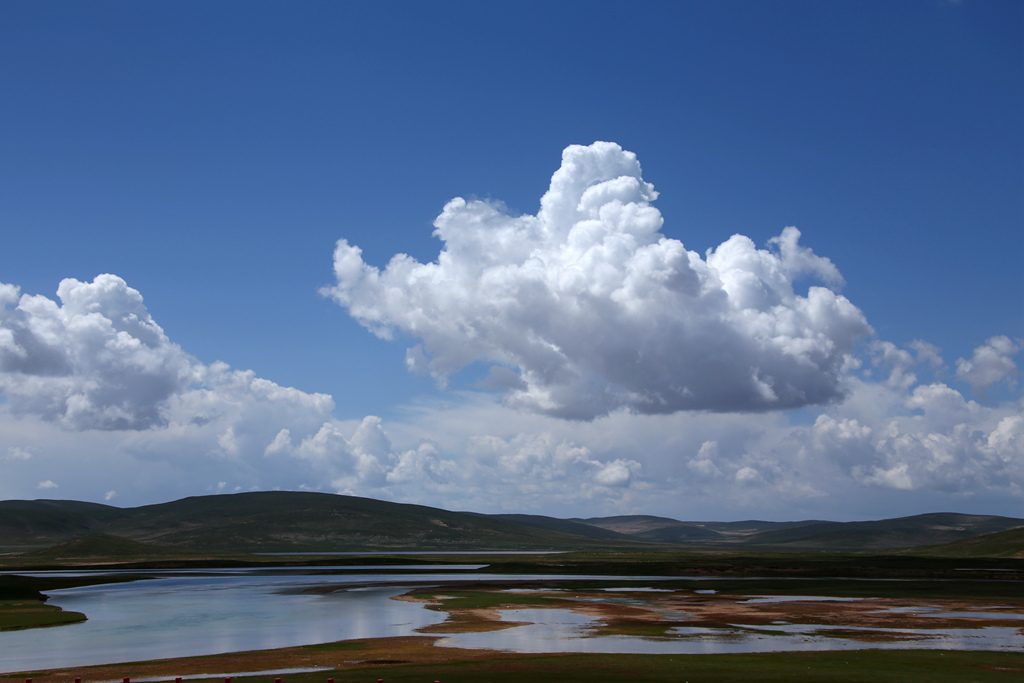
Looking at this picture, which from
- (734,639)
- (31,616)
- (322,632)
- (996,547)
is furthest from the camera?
(996,547)

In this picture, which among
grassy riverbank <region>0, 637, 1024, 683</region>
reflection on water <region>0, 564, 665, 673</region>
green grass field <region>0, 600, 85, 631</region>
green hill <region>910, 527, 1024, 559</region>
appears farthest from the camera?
green hill <region>910, 527, 1024, 559</region>

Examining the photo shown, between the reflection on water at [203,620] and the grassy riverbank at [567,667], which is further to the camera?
the reflection on water at [203,620]

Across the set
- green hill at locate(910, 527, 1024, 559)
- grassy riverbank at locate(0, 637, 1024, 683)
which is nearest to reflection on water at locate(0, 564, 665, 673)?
grassy riverbank at locate(0, 637, 1024, 683)

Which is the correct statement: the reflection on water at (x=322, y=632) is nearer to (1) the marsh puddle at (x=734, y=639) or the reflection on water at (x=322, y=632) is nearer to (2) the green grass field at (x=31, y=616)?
(1) the marsh puddle at (x=734, y=639)

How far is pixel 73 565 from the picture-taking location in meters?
172

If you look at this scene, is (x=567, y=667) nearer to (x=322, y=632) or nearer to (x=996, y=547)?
(x=322, y=632)

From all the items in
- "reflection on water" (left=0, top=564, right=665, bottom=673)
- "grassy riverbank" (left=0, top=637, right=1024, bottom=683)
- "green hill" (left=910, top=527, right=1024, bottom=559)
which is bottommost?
"green hill" (left=910, top=527, right=1024, bottom=559)

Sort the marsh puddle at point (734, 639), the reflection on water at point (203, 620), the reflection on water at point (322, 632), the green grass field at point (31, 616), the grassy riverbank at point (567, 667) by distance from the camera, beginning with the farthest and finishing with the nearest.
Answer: the green grass field at point (31, 616) < the reflection on water at point (203, 620) < the reflection on water at point (322, 632) < the marsh puddle at point (734, 639) < the grassy riverbank at point (567, 667)

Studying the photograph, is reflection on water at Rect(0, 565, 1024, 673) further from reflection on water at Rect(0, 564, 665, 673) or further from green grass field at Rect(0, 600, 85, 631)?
green grass field at Rect(0, 600, 85, 631)

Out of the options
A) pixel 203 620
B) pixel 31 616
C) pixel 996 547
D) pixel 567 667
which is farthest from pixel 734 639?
pixel 996 547

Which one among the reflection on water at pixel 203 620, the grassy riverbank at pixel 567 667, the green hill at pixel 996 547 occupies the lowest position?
the green hill at pixel 996 547

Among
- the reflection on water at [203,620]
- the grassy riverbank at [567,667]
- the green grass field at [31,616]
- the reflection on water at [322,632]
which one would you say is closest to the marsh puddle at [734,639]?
the reflection on water at [322,632]

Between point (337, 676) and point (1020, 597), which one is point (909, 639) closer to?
point (337, 676)

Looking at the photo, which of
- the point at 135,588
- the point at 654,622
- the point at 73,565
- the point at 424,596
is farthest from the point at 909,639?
the point at 73,565
